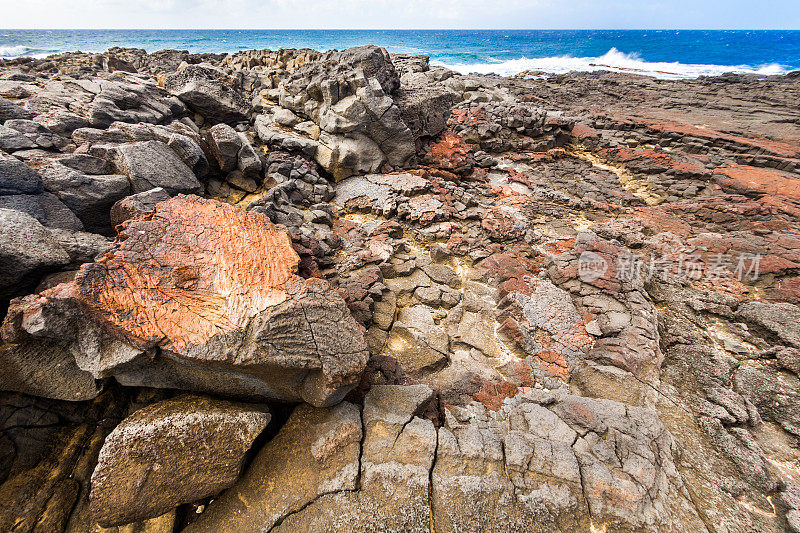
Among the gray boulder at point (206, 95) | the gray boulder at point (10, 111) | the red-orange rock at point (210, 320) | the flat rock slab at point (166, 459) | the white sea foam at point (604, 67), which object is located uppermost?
the white sea foam at point (604, 67)

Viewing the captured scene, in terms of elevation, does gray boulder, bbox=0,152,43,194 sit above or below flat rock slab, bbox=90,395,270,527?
above

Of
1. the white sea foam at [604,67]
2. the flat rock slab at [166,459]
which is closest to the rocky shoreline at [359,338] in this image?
the flat rock slab at [166,459]

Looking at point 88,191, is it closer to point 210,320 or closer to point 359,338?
point 210,320

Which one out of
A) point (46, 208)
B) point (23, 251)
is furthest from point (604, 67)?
point (23, 251)

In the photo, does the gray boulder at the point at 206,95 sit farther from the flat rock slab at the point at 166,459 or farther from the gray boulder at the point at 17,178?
the flat rock slab at the point at 166,459

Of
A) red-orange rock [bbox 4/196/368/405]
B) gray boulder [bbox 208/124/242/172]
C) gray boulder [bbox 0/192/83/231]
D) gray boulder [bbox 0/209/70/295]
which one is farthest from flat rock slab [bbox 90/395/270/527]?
gray boulder [bbox 208/124/242/172]

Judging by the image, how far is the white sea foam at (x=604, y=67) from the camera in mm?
37531

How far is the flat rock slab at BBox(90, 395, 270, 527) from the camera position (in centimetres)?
205

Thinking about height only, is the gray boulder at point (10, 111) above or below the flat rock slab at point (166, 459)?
above

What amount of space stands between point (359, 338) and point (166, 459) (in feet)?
5.21

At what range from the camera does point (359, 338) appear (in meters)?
2.88

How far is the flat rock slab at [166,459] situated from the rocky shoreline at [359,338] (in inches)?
0.6

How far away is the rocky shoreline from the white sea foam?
A: 36627mm

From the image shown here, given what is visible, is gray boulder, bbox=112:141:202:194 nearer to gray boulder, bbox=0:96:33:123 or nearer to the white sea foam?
gray boulder, bbox=0:96:33:123
